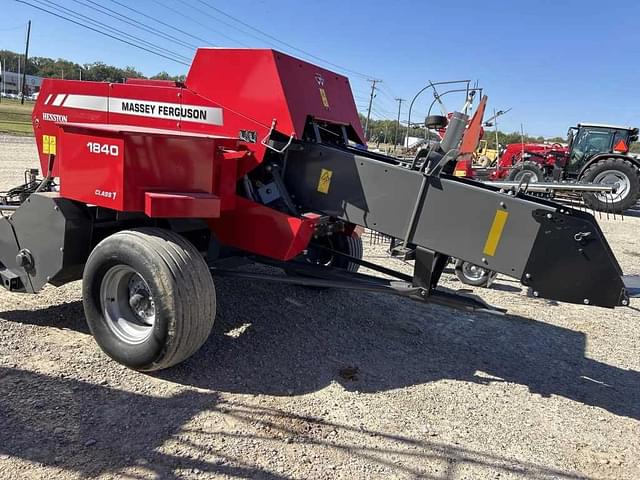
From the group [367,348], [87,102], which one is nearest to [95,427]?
[367,348]

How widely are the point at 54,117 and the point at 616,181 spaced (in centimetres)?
1481

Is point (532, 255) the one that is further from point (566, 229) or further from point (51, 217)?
point (51, 217)

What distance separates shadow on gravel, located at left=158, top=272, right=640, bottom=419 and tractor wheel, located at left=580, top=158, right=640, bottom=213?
36.1 ft

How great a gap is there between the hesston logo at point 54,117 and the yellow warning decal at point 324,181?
89.8 inches

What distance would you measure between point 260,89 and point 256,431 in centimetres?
224

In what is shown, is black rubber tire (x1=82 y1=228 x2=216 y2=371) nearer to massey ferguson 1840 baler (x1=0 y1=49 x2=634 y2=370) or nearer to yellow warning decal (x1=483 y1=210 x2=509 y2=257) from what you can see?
massey ferguson 1840 baler (x1=0 y1=49 x2=634 y2=370)

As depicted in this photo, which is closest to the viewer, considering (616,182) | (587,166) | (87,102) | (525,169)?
(87,102)

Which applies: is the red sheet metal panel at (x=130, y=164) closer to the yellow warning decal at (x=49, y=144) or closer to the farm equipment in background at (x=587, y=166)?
the yellow warning decal at (x=49, y=144)

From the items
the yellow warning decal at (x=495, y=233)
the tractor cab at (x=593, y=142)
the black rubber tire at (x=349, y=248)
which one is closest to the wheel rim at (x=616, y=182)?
the tractor cab at (x=593, y=142)

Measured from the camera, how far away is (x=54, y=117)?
4.57 metres

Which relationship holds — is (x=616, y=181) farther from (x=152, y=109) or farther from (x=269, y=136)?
(x=152, y=109)

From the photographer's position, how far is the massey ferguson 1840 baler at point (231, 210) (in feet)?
10.7

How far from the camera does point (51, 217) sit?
3.75 m

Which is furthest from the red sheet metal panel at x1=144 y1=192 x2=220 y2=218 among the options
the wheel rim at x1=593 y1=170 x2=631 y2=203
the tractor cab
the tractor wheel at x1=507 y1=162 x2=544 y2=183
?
the tractor cab
